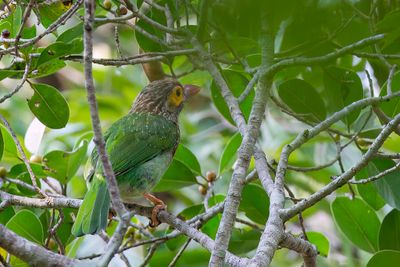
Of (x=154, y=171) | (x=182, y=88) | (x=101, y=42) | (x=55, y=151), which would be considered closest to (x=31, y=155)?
(x=55, y=151)

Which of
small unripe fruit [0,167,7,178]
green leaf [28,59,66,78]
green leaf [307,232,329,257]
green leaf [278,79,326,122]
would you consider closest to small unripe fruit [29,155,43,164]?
small unripe fruit [0,167,7,178]

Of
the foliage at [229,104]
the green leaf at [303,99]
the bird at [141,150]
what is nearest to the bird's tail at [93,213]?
the bird at [141,150]

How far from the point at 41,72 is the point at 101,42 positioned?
15.4 ft

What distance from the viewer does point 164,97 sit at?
4.76 m

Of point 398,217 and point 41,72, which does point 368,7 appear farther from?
point 41,72

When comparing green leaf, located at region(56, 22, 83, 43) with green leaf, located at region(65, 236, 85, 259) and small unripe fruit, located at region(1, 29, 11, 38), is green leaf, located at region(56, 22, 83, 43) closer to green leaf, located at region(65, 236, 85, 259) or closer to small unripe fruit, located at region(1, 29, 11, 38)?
small unripe fruit, located at region(1, 29, 11, 38)

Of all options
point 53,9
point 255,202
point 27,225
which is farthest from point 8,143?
point 255,202

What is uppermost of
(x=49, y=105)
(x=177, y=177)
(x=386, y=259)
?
(x=49, y=105)

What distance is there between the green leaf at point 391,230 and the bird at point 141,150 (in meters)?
→ 1.08

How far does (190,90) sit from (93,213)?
1.64 metres

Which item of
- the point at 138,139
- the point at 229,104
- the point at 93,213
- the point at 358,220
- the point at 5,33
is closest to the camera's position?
the point at 229,104

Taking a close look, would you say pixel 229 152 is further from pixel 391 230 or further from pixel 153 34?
pixel 391 230

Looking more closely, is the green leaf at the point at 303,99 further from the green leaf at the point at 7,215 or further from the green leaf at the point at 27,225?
the green leaf at the point at 7,215

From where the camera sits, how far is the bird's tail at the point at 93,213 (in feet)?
10.8
